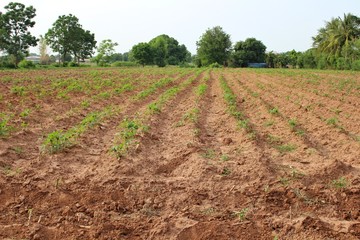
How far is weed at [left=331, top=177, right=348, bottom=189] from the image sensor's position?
505cm

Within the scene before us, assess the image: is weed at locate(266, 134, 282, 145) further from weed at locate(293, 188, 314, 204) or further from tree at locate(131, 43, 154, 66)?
tree at locate(131, 43, 154, 66)

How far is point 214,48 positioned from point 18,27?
1717 inches

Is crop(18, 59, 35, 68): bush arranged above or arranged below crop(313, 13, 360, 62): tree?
below

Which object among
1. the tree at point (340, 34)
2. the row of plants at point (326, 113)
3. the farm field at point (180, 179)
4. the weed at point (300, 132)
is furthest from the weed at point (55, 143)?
the tree at point (340, 34)

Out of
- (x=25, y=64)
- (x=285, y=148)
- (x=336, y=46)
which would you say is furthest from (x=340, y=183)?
(x=336, y=46)

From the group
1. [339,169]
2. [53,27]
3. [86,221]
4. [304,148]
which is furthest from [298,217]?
[53,27]

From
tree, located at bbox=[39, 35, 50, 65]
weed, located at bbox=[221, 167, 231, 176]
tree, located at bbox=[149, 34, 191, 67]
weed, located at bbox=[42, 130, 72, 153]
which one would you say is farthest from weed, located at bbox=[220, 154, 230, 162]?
tree, located at bbox=[149, 34, 191, 67]

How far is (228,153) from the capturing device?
6793 mm

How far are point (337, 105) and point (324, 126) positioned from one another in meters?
4.19

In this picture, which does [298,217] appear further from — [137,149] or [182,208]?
[137,149]

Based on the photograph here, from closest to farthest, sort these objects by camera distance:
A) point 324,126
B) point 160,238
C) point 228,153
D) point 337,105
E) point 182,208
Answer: point 160,238 < point 182,208 < point 228,153 < point 324,126 < point 337,105

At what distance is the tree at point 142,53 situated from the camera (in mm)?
80750

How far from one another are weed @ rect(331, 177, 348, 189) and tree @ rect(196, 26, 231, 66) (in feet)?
271

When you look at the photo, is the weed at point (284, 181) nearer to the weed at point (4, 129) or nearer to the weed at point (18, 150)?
the weed at point (18, 150)
